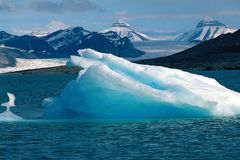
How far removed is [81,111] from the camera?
57.9 metres

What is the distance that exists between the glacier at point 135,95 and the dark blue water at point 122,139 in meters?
1.04

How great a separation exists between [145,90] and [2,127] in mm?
13044

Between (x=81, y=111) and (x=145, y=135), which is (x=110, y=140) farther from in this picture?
(x=81, y=111)

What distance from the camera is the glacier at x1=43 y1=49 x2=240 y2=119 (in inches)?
2176

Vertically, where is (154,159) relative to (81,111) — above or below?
below

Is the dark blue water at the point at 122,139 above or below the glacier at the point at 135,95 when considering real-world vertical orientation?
below

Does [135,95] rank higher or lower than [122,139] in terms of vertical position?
higher

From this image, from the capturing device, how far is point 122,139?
4859 cm

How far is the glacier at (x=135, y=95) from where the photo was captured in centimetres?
5528

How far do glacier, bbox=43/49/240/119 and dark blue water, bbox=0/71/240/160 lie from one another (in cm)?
A: 104

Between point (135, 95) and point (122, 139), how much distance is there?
304 inches

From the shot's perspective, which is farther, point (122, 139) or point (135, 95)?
point (135, 95)

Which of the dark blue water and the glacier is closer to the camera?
the dark blue water

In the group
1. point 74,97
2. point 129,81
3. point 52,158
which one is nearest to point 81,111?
point 74,97
